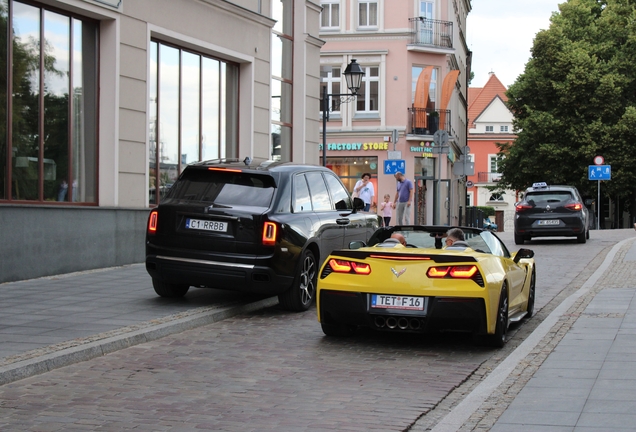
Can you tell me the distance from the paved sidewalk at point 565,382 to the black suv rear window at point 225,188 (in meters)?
3.61

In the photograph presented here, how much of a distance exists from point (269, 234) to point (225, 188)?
0.87 meters

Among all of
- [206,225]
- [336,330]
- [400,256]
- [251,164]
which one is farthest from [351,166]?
[400,256]

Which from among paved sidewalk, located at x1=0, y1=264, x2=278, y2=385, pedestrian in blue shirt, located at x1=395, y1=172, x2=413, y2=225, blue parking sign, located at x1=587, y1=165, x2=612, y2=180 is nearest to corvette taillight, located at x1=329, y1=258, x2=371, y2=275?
paved sidewalk, located at x1=0, y1=264, x2=278, y2=385

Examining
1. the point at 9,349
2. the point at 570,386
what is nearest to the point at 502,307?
the point at 570,386

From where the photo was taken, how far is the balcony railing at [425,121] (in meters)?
43.0

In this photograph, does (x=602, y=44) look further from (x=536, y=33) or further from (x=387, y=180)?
(x=387, y=180)

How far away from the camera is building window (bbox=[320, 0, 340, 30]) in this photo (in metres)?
43.8

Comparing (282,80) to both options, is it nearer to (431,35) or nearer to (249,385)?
(249,385)

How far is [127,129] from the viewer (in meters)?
16.2

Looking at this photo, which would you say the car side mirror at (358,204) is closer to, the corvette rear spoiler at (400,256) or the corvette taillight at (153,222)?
the corvette taillight at (153,222)

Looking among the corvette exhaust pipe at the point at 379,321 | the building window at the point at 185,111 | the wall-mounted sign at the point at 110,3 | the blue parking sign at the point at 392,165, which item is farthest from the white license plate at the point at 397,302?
the blue parking sign at the point at 392,165

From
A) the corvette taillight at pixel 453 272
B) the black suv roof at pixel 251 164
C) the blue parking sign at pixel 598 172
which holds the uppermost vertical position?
the blue parking sign at pixel 598 172

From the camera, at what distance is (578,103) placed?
1941 inches

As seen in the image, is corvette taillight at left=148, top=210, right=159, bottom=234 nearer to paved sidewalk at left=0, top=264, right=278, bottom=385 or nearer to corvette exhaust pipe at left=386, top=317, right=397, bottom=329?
paved sidewalk at left=0, top=264, right=278, bottom=385
